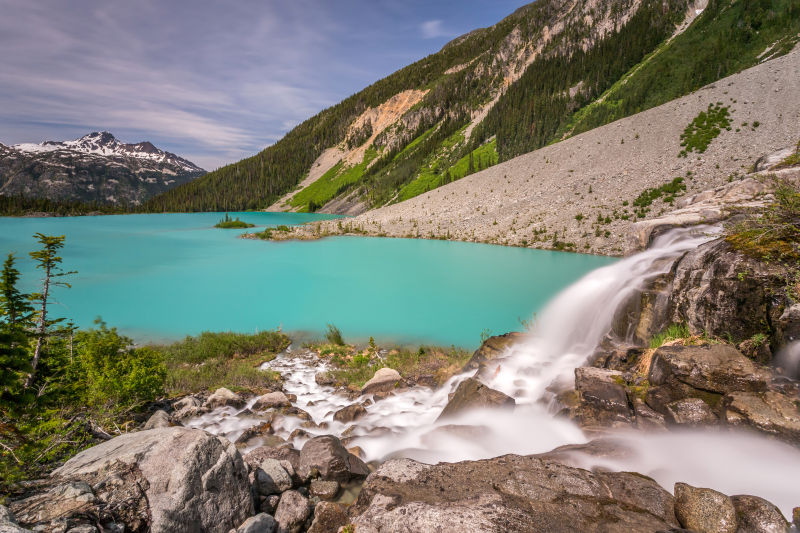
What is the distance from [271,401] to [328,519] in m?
5.02

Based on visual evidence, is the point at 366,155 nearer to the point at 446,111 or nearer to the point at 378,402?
the point at 446,111

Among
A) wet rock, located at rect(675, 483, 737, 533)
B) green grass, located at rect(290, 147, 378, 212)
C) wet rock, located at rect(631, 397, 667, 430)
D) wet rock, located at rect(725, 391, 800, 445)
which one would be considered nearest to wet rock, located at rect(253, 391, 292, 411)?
wet rock, located at rect(631, 397, 667, 430)

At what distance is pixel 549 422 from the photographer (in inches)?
282

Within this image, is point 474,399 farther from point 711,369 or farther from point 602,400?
point 711,369

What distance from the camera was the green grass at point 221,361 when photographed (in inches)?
395

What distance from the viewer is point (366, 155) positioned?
466ft

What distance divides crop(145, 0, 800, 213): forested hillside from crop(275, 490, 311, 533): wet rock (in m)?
79.3

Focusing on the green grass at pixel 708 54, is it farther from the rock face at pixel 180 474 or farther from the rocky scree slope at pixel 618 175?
the rock face at pixel 180 474

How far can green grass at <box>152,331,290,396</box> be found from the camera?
1004 cm

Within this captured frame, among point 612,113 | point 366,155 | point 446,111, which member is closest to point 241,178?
point 366,155

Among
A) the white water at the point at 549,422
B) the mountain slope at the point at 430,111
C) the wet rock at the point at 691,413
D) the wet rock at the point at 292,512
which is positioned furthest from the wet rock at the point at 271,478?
the mountain slope at the point at 430,111

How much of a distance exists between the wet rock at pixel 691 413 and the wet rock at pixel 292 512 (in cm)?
588

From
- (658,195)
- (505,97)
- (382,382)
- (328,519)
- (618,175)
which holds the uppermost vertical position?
(505,97)

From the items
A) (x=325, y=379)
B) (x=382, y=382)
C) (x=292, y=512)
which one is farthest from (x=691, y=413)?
(x=325, y=379)
